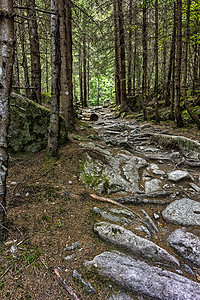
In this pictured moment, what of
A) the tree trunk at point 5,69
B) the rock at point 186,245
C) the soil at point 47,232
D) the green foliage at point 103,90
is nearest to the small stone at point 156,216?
the soil at point 47,232

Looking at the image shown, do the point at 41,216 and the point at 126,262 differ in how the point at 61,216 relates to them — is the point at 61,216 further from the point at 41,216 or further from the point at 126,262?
the point at 126,262

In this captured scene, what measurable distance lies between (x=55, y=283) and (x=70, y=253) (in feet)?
1.50

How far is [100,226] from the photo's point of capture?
121 inches

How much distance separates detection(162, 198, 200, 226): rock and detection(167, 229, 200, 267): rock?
434mm

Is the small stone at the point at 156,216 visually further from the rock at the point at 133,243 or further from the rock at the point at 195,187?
the rock at the point at 195,187

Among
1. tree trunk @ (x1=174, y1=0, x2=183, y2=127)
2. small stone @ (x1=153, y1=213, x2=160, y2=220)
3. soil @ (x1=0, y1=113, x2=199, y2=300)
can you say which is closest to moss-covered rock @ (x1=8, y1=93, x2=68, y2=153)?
soil @ (x1=0, y1=113, x2=199, y2=300)

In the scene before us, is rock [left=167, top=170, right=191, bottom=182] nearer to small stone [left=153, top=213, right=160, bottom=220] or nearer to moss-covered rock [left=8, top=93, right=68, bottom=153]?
small stone [left=153, top=213, right=160, bottom=220]

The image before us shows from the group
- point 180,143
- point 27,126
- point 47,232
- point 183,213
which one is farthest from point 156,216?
point 180,143

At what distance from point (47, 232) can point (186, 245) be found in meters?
2.26

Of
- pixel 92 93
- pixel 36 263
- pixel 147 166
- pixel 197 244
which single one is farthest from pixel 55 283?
pixel 92 93

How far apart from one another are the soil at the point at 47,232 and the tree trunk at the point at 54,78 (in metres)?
0.54

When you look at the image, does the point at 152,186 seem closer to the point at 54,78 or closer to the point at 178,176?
the point at 178,176

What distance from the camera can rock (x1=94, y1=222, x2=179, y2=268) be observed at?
2531 millimetres

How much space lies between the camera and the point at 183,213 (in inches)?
142
